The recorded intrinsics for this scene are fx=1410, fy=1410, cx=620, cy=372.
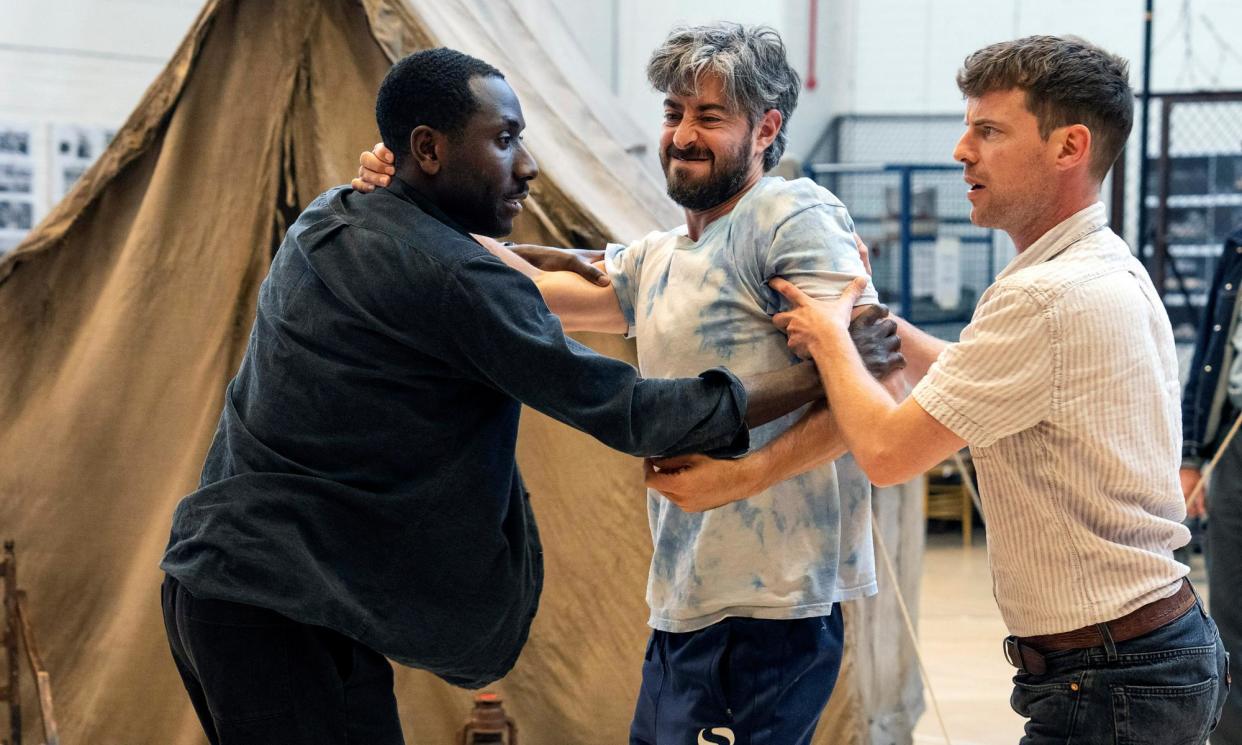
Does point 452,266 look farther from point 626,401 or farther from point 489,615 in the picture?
point 489,615

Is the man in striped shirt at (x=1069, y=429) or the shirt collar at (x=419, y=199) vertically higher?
the shirt collar at (x=419, y=199)

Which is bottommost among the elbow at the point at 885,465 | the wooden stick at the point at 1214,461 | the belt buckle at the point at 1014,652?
the wooden stick at the point at 1214,461

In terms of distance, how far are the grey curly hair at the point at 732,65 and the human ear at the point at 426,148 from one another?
41 centimetres

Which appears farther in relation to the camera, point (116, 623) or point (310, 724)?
point (116, 623)

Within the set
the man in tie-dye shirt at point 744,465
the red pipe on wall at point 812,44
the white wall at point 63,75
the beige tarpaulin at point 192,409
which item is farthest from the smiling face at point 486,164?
the red pipe on wall at point 812,44

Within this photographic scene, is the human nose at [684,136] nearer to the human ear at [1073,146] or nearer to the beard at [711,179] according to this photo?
the beard at [711,179]

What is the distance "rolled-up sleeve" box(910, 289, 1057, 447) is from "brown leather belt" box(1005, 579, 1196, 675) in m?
0.27

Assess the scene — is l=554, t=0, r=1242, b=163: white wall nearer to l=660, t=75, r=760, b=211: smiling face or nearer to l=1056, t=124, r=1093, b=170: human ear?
l=660, t=75, r=760, b=211: smiling face

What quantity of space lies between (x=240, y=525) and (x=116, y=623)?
6.36 ft

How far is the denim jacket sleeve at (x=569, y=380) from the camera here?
188cm

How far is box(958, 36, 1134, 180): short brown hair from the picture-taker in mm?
1856

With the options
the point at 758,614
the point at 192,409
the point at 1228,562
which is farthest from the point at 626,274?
the point at 1228,562

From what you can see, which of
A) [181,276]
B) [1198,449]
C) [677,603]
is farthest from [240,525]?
[1198,449]

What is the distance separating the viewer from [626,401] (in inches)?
76.9
